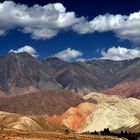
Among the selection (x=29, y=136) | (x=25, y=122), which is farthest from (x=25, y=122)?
(x=29, y=136)

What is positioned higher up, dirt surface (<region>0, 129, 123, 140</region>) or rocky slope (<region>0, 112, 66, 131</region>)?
rocky slope (<region>0, 112, 66, 131</region>)

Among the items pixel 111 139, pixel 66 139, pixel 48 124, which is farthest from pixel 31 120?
pixel 66 139

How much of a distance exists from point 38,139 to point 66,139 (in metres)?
6.17

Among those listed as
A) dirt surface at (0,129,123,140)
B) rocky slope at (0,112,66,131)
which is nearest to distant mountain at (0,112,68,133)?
rocky slope at (0,112,66,131)

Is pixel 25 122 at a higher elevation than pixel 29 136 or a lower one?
higher

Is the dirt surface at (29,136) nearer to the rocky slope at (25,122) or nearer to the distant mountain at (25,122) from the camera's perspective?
the distant mountain at (25,122)

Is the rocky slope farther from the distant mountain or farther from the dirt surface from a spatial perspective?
the dirt surface

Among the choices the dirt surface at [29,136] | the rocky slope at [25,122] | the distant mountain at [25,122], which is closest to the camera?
the dirt surface at [29,136]

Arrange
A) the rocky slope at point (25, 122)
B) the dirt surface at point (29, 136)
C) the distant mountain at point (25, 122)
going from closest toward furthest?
1. the dirt surface at point (29, 136)
2. the distant mountain at point (25, 122)
3. the rocky slope at point (25, 122)

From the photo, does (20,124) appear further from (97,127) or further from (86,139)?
(86,139)

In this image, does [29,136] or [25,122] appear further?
[25,122]

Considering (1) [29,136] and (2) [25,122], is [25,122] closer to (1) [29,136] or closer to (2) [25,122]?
(2) [25,122]

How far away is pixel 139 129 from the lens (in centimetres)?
16050

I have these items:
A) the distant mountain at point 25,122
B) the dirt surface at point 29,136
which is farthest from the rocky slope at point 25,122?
the dirt surface at point 29,136
